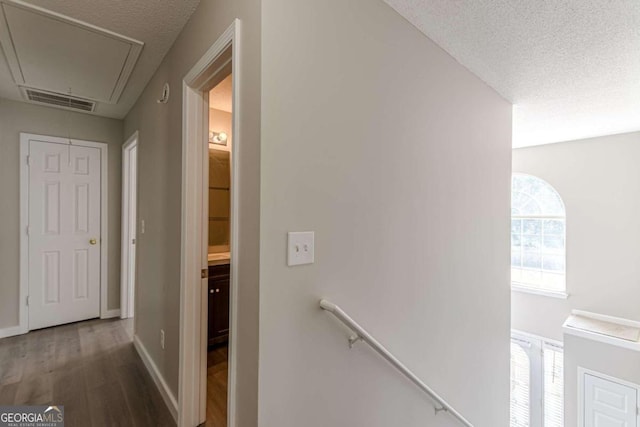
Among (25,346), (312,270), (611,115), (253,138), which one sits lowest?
(25,346)

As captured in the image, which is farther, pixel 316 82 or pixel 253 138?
pixel 316 82

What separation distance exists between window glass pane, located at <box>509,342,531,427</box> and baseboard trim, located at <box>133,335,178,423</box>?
494 centimetres

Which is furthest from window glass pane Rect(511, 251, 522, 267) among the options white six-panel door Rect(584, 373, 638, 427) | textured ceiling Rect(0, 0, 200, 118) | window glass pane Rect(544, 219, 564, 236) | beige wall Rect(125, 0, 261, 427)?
textured ceiling Rect(0, 0, 200, 118)

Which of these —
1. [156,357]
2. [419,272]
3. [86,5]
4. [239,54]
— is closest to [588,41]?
[419,272]

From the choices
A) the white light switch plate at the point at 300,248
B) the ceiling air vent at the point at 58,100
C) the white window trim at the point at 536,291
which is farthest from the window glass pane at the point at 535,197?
the ceiling air vent at the point at 58,100

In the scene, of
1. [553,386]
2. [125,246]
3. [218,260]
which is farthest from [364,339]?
[553,386]

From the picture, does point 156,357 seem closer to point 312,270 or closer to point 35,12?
point 312,270

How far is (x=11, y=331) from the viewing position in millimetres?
3109

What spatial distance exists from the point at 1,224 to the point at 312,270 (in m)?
3.75

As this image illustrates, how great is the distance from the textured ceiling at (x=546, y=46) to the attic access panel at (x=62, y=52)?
1.93 metres

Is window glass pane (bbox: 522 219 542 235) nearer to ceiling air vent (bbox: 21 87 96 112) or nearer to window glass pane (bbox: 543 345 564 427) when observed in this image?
window glass pane (bbox: 543 345 564 427)

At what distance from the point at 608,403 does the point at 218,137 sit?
538 cm

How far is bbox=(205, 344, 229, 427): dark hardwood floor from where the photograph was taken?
1921mm

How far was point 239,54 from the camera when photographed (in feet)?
3.92
